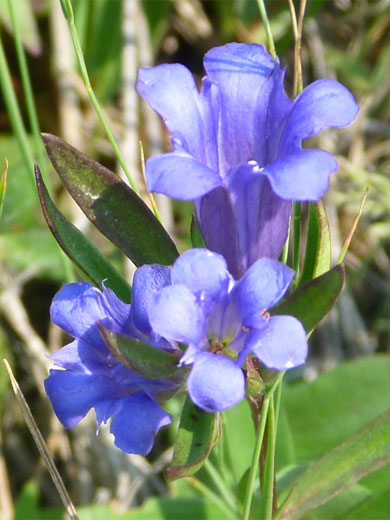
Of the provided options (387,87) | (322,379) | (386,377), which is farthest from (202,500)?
(387,87)

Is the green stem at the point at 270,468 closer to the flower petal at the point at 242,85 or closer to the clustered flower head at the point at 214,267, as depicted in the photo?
the clustered flower head at the point at 214,267

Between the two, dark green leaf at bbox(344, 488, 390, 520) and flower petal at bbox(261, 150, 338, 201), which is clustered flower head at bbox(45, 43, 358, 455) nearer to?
flower petal at bbox(261, 150, 338, 201)

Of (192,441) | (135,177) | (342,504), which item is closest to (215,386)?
(192,441)

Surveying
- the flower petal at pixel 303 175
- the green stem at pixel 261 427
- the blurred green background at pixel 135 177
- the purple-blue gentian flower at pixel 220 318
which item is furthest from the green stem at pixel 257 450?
the blurred green background at pixel 135 177

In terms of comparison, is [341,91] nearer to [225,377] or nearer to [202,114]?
[202,114]

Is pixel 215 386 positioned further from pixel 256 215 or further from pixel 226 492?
pixel 226 492

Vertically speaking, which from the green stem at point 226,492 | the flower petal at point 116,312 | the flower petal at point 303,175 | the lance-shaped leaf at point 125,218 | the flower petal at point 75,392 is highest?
the flower petal at point 303,175
